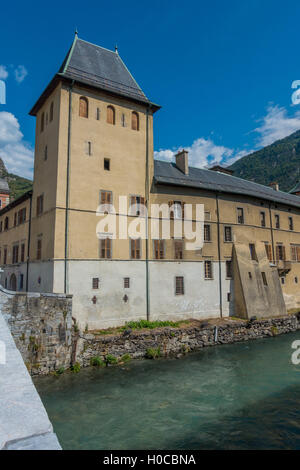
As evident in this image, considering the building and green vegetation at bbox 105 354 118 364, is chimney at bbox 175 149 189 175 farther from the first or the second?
green vegetation at bbox 105 354 118 364

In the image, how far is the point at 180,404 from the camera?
12883 millimetres

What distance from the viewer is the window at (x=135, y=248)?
2277cm

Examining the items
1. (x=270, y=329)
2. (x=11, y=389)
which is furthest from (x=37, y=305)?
(x=270, y=329)

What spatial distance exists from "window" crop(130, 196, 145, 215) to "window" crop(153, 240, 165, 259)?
2.67 metres

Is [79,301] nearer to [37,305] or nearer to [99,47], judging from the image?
[37,305]

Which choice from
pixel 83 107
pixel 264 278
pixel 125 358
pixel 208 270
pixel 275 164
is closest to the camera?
pixel 125 358

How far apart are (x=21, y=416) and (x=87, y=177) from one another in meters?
19.5

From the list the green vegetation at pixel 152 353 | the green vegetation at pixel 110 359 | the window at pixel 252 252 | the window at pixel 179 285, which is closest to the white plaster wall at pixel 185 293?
the window at pixel 179 285

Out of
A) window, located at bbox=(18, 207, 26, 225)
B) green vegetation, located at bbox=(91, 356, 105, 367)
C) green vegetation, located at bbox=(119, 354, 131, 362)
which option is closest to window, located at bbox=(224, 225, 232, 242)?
green vegetation, located at bbox=(119, 354, 131, 362)

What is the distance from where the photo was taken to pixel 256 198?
31.1 meters

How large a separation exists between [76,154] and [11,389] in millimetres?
19307

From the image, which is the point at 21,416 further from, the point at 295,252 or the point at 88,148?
the point at 295,252

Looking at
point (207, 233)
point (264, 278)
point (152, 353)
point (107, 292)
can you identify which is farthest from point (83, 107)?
point (264, 278)
